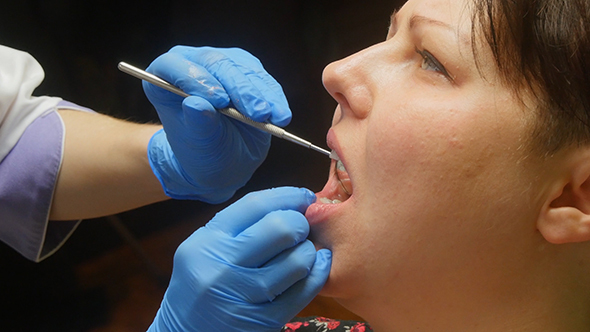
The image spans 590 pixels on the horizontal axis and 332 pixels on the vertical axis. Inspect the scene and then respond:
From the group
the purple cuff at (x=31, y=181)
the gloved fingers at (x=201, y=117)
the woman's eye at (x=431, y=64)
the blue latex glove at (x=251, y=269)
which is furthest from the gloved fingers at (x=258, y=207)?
the purple cuff at (x=31, y=181)

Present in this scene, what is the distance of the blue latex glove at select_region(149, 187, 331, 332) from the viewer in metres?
0.80

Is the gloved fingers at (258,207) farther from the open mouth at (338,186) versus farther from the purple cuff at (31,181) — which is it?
the purple cuff at (31,181)

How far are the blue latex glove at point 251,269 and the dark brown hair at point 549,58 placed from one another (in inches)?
16.6

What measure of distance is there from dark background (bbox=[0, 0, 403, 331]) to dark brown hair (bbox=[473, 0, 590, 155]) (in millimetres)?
1225

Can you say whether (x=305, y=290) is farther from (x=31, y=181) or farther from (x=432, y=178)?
(x=31, y=181)

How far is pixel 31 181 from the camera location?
48.4 inches

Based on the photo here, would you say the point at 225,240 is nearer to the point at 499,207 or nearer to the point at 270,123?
the point at 270,123

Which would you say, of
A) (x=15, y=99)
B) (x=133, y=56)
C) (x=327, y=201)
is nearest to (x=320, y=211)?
(x=327, y=201)

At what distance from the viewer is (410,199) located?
0.70 meters

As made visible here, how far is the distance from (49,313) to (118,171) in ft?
3.47

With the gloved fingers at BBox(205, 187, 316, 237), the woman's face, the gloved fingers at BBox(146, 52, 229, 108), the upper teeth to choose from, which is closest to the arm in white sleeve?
the gloved fingers at BBox(146, 52, 229, 108)

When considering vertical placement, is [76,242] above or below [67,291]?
above

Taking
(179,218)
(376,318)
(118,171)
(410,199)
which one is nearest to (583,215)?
(410,199)

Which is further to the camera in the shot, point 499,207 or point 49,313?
point 49,313
